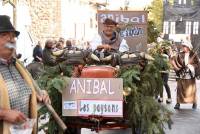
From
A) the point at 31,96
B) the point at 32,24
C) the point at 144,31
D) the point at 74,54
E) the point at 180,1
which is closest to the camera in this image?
the point at 31,96

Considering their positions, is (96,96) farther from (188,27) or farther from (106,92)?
(188,27)

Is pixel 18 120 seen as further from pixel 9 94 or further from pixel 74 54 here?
pixel 74 54

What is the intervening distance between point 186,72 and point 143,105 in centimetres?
658

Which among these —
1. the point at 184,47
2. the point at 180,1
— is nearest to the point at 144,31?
the point at 184,47

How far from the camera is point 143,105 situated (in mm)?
7406

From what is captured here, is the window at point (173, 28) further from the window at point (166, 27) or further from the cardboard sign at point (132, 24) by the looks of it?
the cardboard sign at point (132, 24)

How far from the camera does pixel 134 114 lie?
7.39 m

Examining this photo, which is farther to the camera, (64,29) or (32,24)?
(64,29)

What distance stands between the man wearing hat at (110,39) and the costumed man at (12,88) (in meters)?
3.93

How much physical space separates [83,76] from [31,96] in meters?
2.78

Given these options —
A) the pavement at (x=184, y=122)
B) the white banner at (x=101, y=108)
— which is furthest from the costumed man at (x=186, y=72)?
the white banner at (x=101, y=108)

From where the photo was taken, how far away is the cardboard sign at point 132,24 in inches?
413

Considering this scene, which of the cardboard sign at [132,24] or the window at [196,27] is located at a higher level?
the cardboard sign at [132,24]

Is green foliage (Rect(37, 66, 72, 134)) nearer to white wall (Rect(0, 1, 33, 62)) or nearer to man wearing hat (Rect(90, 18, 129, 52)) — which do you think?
man wearing hat (Rect(90, 18, 129, 52))
